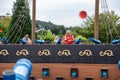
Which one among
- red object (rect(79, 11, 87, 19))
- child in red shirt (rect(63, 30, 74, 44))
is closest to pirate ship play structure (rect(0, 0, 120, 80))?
child in red shirt (rect(63, 30, 74, 44))

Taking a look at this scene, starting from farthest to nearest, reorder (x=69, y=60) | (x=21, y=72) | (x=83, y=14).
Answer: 1. (x=83, y=14)
2. (x=69, y=60)
3. (x=21, y=72)

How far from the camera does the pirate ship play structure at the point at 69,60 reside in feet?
29.3

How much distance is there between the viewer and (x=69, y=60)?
9.08 metres

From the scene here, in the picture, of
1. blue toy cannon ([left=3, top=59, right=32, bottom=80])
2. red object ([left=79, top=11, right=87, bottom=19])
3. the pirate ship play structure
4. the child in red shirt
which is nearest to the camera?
blue toy cannon ([left=3, top=59, right=32, bottom=80])

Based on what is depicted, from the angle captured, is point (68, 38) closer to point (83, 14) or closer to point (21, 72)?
point (83, 14)

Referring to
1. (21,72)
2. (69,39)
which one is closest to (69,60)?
(69,39)

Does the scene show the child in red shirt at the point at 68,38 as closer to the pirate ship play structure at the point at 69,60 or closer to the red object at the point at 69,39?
the red object at the point at 69,39

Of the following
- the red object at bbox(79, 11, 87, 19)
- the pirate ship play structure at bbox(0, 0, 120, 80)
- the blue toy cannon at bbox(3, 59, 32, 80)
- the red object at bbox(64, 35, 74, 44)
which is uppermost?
the red object at bbox(79, 11, 87, 19)

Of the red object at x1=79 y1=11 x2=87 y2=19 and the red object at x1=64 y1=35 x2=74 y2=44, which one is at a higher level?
the red object at x1=79 y1=11 x2=87 y2=19

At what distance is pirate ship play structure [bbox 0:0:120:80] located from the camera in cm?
895

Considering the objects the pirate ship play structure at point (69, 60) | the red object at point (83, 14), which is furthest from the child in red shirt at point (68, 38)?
the red object at point (83, 14)

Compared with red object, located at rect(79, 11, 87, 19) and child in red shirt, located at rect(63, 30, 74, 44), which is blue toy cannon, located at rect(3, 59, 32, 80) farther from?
red object, located at rect(79, 11, 87, 19)

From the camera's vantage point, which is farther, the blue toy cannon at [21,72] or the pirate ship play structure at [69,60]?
the pirate ship play structure at [69,60]

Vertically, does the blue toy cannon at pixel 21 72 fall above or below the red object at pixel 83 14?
below
